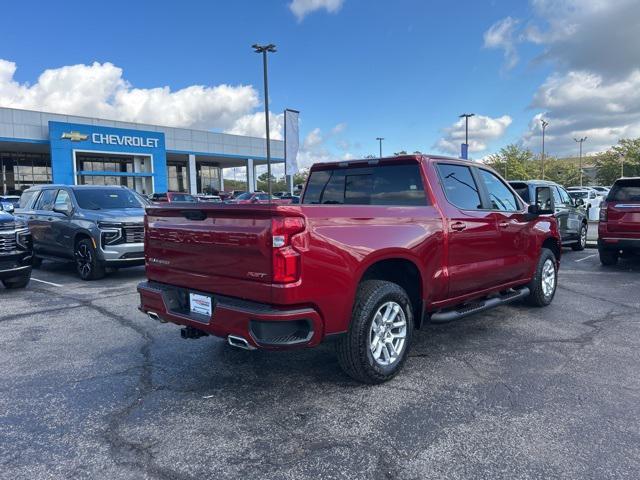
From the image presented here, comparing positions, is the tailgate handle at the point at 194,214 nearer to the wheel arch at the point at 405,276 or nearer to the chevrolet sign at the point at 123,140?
the wheel arch at the point at 405,276

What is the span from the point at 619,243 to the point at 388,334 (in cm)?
739

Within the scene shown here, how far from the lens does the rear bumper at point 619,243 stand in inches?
357

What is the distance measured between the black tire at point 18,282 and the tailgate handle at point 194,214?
5.87 metres

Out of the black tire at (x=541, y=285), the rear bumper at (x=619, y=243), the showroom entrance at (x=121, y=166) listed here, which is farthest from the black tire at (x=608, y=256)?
the showroom entrance at (x=121, y=166)

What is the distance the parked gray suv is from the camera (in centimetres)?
888

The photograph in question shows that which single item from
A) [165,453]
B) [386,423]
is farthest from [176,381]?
[386,423]

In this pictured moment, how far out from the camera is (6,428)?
3.30 metres

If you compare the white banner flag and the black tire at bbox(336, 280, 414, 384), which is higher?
the white banner flag

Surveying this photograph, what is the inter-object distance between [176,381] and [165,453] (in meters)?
1.18

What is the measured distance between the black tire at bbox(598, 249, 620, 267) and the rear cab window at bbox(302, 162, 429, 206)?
7171mm

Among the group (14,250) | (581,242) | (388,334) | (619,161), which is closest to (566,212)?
(581,242)

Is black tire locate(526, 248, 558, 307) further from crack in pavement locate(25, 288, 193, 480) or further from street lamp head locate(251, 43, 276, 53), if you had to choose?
street lamp head locate(251, 43, 276, 53)

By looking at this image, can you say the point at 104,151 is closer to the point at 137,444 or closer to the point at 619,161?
the point at 137,444

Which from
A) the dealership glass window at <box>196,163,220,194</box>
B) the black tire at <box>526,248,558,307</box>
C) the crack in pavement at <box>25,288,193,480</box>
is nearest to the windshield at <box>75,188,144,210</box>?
the crack in pavement at <box>25,288,193,480</box>
